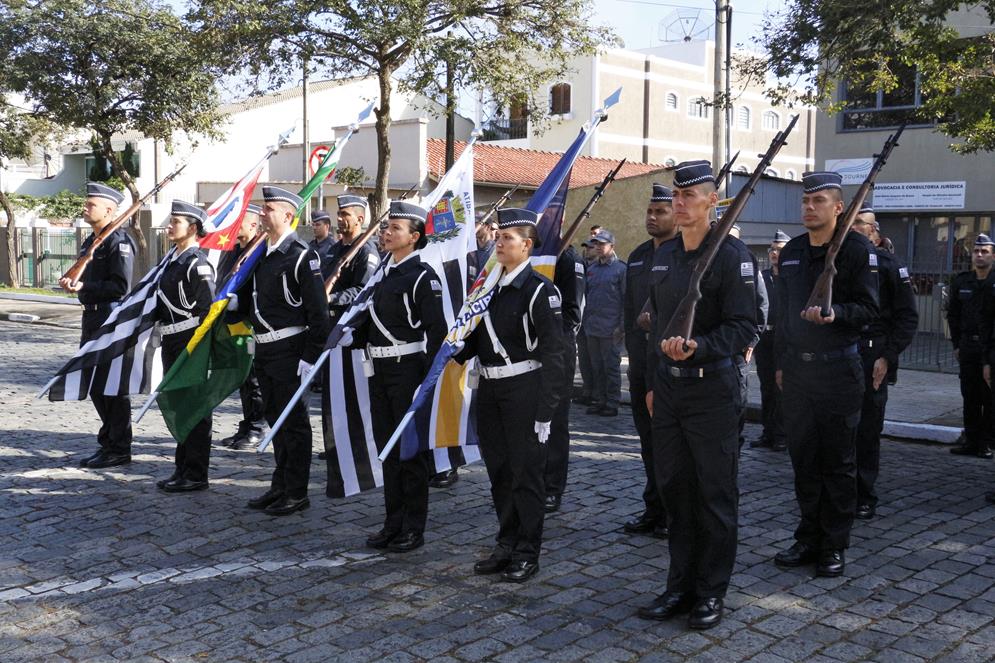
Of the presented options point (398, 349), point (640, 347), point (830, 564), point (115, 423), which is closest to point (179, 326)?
point (115, 423)

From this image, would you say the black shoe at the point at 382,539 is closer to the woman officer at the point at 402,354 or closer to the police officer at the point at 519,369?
the woman officer at the point at 402,354

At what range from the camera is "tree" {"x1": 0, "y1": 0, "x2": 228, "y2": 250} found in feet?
72.5

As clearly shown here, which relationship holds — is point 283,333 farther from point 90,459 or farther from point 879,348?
point 879,348

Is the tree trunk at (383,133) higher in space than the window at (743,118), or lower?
lower

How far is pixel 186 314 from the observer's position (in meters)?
7.62

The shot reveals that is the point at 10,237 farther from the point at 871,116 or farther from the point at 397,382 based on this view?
the point at 397,382

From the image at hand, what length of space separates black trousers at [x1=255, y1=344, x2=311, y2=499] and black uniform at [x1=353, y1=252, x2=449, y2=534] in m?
0.88

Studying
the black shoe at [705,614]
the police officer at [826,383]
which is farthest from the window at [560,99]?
the black shoe at [705,614]

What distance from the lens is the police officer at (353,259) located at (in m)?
9.14

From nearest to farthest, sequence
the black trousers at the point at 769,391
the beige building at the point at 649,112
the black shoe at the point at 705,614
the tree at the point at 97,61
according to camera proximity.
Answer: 1. the black shoe at the point at 705,614
2. the black trousers at the point at 769,391
3. the tree at the point at 97,61
4. the beige building at the point at 649,112

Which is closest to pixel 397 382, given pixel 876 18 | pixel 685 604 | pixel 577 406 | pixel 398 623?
pixel 398 623

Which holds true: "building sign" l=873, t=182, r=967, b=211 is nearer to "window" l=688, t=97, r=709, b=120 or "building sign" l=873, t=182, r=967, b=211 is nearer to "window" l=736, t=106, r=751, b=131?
"window" l=688, t=97, r=709, b=120

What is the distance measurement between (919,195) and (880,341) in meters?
16.6

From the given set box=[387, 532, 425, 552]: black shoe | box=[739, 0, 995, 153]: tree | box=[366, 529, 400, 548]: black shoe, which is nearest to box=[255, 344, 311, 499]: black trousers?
box=[366, 529, 400, 548]: black shoe
